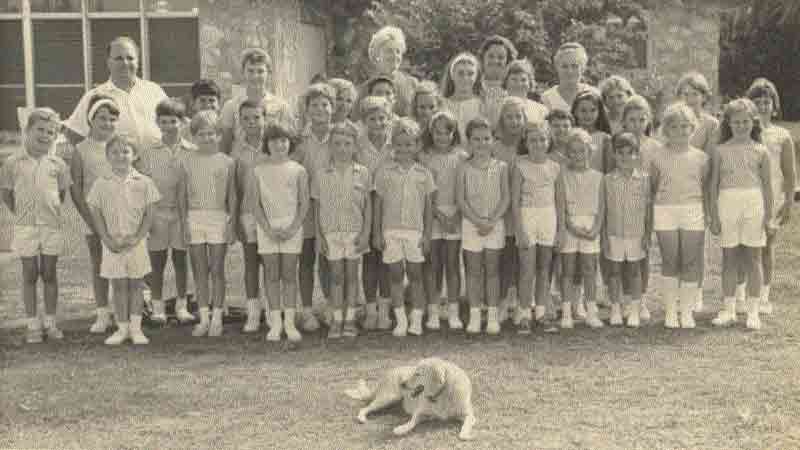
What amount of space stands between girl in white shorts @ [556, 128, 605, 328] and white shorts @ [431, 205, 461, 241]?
2.16 ft

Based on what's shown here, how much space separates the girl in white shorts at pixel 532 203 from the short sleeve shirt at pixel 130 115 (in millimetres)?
2464

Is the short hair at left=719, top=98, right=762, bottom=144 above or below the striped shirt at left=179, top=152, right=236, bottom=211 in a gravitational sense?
above

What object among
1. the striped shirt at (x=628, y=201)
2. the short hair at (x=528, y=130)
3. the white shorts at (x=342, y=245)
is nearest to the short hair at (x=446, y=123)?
the short hair at (x=528, y=130)

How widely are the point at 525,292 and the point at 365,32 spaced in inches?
300

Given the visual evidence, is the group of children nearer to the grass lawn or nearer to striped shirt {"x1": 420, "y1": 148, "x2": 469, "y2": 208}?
striped shirt {"x1": 420, "y1": 148, "x2": 469, "y2": 208}

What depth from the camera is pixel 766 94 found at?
7086mm

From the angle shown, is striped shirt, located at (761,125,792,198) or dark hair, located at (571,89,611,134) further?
striped shirt, located at (761,125,792,198)

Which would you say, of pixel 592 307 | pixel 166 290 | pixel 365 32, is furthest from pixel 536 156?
pixel 365 32

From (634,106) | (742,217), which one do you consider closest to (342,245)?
(634,106)

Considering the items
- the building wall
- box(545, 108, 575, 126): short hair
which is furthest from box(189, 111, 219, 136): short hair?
the building wall

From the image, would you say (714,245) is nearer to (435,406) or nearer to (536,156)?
(536,156)

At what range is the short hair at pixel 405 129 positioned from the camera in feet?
21.2

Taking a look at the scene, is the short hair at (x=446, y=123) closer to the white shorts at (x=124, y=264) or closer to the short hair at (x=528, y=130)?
the short hair at (x=528, y=130)

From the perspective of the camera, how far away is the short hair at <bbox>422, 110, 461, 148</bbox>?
21.5 feet
